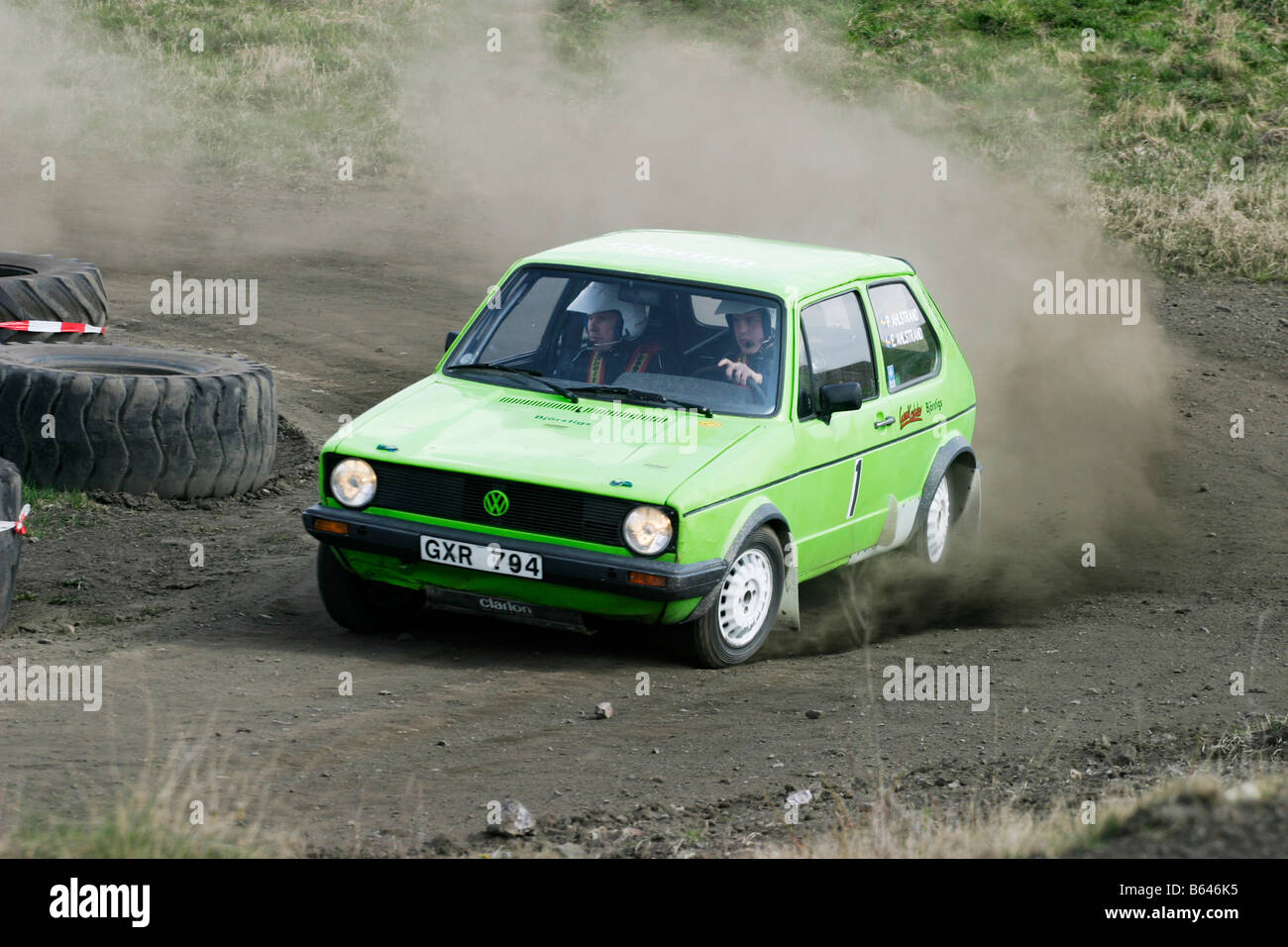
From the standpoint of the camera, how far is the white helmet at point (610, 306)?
767 centimetres

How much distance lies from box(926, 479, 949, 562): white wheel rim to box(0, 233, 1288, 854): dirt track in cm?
63

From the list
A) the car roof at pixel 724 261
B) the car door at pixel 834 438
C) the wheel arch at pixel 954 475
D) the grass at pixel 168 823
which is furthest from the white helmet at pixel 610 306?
the grass at pixel 168 823

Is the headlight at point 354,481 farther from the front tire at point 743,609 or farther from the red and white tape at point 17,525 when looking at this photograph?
the front tire at point 743,609

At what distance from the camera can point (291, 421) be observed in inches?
437

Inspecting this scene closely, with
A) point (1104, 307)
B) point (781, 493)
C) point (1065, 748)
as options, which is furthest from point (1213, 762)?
point (1104, 307)

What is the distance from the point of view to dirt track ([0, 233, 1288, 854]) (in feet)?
17.9

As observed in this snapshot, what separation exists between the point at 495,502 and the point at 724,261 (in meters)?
2.03

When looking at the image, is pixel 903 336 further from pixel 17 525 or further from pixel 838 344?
pixel 17 525

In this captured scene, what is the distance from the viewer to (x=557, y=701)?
6.53 m

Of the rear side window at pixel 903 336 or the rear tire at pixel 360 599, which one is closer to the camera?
the rear tire at pixel 360 599

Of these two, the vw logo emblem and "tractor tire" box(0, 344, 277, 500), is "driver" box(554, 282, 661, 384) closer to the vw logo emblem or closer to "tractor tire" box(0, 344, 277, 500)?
the vw logo emblem

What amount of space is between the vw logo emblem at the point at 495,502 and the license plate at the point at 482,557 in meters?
0.14

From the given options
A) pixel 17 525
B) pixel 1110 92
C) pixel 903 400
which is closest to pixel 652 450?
pixel 903 400

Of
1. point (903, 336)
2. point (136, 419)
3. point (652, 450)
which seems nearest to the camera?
point (652, 450)
